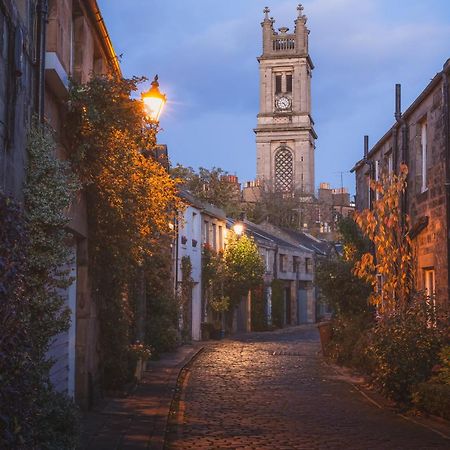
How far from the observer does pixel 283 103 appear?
98000mm

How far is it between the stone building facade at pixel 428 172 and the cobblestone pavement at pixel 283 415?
2737 millimetres

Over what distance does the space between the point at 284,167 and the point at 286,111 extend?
22.8 feet

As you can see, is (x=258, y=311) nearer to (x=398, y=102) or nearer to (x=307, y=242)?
(x=307, y=242)

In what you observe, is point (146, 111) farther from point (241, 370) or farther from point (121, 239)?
point (241, 370)

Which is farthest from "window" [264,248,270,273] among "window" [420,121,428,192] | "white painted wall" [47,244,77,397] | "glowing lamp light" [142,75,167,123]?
"white painted wall" [47,244,77,397]

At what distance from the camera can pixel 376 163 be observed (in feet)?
69.8

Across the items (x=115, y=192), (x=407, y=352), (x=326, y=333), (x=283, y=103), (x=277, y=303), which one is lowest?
(x=326, y=333)

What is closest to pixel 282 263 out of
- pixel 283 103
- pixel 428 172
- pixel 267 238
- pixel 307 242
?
pixel 267 238

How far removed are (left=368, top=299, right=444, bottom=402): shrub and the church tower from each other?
82.2 meters

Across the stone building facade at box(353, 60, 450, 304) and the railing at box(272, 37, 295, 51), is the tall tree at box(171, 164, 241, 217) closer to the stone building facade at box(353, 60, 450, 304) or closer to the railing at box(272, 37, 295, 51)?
the stone building facade at box(353, 60, 450, 304)

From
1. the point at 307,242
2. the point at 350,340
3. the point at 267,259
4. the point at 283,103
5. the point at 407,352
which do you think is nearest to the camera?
the point at 407,352

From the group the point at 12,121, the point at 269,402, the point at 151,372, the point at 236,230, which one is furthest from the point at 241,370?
the point at 236,230

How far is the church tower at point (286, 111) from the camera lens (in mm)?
96312

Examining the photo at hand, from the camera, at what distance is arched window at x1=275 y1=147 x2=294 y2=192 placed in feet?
318
